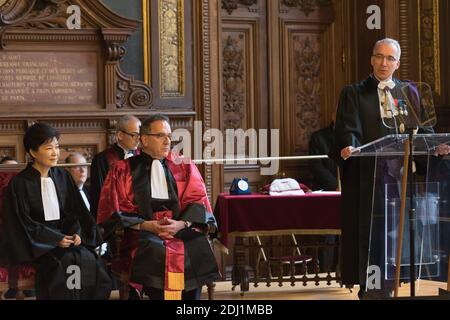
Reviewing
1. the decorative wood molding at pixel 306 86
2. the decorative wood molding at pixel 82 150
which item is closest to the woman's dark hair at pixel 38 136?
the decorative wood molding at pixel 82 150

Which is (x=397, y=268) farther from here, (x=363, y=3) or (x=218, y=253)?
(x=363, y=3)

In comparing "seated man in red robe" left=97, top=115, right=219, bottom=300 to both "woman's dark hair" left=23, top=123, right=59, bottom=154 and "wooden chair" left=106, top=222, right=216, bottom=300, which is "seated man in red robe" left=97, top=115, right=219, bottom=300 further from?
"woman's dark hair" left=23, top=123, right=59, bottom=154

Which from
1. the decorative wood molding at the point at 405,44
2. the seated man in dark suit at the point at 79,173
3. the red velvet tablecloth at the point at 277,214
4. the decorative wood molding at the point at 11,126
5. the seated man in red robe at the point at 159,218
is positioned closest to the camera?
the seated man in red robe at the point at 159,218

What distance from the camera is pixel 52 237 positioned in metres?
5.86

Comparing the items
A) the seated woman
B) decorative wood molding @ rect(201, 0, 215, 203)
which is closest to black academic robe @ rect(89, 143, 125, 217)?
the seated woman

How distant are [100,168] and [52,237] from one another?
1.41m

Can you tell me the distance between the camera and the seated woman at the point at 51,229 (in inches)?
231

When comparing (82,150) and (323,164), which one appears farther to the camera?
(323,164)

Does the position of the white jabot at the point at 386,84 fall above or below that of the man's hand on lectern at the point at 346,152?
above

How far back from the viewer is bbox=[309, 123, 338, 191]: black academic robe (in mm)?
9625
